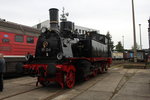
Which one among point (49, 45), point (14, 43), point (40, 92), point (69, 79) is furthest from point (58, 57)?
point (14, 43)

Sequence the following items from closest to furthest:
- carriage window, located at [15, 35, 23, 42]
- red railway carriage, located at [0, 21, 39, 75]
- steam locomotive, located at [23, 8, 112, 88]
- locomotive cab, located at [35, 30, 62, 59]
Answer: steam locomotive, located at [23, 8, 112, 88]
locomotive cab, located at [35, 30, 62, 59]
red railway carriage, located at [0, 21, 39, 75]
carriage window, located at [15, 35, 23, 42]

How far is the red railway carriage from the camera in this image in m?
11.0

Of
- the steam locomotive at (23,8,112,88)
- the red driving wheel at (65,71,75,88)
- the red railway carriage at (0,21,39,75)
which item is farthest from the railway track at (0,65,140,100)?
the red railway carriage at (0,21,39,75)

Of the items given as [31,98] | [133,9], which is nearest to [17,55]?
[31,98]

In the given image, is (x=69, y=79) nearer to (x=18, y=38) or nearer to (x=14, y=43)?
(x=14, y=43)

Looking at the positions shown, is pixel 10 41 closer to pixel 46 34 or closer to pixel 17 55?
pixel 17 55

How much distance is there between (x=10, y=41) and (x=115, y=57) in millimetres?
40223

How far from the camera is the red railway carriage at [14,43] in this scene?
36.0 feet

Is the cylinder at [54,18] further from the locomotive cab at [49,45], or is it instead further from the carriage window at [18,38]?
the carriage window at [18,38]

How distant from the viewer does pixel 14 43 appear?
11625 mm

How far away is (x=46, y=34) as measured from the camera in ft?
29.4

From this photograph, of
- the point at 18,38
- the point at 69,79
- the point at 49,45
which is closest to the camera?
the point at 69,79

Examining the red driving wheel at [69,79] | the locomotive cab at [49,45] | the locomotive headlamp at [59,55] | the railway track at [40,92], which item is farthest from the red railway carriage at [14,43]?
the locomotive headlamp at [59,55]

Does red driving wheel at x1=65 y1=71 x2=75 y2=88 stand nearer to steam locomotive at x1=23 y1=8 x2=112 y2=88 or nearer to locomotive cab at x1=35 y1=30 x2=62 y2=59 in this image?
steam locomotive at x1=23 y1=8 x2=112 y2=88
